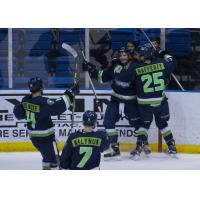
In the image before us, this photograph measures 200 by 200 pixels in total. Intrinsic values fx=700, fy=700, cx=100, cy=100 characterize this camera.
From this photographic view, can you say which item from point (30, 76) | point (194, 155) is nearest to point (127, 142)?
point (194, 155)

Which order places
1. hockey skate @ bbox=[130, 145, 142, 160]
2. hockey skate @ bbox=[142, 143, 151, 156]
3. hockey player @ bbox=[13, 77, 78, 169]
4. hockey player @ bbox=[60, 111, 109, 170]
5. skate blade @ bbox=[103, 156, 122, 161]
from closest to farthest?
hockey player @ bbox=[60, 111, 109, 170] → hockey player @ bbox=[13, 77, 78, 169] → skate blade @ bbox=[103, 156, 122, 161] → hockey skate @ bbox=[130, 145, 142, 160] → hockey skate @ bbox=[142, 143, 151, 156]

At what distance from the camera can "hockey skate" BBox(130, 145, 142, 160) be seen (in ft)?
23.2

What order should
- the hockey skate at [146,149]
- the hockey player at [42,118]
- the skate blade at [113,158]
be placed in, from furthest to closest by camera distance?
the hockey skate at [146,149] → the skate blade at [113,158] → the hockey player at [42,118]

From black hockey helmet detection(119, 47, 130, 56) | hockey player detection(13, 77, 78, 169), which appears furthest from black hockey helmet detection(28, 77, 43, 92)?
black hockey helmet detection(119, 47, 130, 56)

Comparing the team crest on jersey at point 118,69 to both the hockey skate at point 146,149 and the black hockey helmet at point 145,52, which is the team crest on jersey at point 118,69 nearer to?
the black hockey helmet at point 145,52

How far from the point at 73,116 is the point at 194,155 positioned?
1.33 metres

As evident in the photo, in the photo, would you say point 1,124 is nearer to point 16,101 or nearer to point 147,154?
point 16,101

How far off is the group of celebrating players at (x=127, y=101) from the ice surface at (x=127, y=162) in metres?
0.10

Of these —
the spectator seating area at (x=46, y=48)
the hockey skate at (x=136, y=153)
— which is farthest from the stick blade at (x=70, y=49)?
the hockey skate at (x=136, y=153)

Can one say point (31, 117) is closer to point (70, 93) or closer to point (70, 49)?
point (70, 93)


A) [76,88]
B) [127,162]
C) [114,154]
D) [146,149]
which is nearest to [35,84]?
[76,88]

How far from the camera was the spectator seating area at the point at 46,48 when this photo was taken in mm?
7125

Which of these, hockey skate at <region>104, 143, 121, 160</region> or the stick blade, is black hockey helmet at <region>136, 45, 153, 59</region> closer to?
the stick blade
